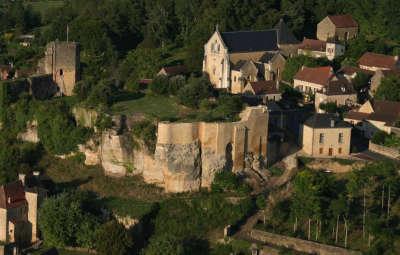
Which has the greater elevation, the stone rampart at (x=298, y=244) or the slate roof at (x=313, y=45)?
the slate roof at (x=313, y=45)

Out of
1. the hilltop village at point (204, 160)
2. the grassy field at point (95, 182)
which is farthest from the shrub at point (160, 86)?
the grassy field at point (95, 182)

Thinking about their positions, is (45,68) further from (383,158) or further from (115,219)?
(383,158)

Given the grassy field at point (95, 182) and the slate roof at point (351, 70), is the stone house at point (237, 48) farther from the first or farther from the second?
the grassy field at point (95, 182)

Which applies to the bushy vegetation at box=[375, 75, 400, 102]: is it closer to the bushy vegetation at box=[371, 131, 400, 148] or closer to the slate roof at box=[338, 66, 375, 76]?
the slate roof at box=[338, 66, 375, 76]

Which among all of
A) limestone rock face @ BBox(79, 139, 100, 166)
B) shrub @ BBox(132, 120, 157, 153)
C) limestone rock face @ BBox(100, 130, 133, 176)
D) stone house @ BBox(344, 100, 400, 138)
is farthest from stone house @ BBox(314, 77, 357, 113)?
limestone rock face @ BBox(79, 139, 100, 166)

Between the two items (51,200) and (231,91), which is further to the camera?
(231,91)

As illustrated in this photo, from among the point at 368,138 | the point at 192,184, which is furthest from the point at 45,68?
the point at 368,138

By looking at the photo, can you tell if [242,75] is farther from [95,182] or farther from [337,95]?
[95,182]
